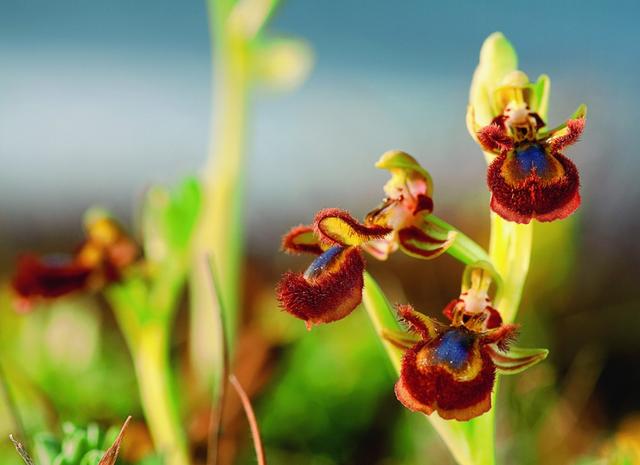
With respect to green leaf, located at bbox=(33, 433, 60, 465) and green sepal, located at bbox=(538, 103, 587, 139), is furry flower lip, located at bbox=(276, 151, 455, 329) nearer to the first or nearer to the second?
green sepal, located at bbox=(538, 103, 587, 139)

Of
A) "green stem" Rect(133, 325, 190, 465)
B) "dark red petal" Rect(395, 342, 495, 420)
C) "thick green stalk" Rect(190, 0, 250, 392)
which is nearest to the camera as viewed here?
"dark red petal" Rect(395, 342, 495, 420)

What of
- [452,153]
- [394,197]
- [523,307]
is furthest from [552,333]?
[394,197]

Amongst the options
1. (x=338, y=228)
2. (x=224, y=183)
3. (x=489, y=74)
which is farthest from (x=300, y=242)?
(x=224, y=183)

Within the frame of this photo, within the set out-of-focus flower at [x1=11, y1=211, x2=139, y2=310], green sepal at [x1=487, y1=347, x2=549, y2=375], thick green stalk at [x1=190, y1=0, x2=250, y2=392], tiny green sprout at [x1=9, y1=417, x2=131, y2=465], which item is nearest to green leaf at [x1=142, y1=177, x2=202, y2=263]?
out-of-focus flower at [x1=11, y1=211, x2=139, y2=310]

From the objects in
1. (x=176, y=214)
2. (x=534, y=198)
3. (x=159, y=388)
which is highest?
(x=534, y=198)

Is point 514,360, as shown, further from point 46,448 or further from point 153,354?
point 153,354
